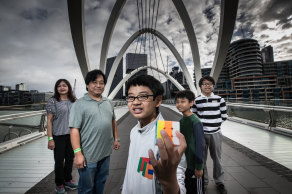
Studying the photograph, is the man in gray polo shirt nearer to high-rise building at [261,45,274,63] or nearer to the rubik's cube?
the rubik's cube

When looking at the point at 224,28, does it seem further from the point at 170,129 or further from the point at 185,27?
the point at 170,129

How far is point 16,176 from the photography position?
286 cm

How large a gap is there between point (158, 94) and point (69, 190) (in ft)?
8.69

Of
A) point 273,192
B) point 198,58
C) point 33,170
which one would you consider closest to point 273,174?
point 273,192

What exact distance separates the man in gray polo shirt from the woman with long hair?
0.84 metres

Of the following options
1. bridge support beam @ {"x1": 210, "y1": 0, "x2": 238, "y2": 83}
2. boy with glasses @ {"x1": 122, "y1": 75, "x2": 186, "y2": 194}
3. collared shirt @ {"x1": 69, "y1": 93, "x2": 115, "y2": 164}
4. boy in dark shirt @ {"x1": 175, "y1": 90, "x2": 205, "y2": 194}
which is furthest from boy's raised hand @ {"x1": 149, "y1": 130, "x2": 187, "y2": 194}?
bridge support beam @ {"x1": 210, "y1": 0, "x2": 238, "y2": 83}

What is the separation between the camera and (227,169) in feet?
9.83

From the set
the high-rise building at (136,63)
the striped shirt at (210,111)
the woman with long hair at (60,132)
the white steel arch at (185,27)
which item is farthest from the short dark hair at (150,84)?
the high-rise building at (136,63)

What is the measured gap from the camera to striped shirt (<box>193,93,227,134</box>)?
2.38 m

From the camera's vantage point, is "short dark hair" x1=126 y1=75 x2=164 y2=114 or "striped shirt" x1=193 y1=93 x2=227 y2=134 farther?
"striped shirt" x1=193 y1=93 x2=227 y2=134

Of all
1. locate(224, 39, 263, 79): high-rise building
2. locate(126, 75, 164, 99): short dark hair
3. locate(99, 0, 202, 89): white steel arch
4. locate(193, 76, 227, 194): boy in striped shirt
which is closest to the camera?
locate(126, 75, 164, 99): short dark hair

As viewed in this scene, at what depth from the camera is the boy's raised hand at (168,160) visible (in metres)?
0.67

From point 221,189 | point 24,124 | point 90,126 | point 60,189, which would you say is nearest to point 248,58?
point 221,189

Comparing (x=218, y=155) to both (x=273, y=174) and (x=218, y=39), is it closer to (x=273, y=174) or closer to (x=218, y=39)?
(x=273, y=174)
